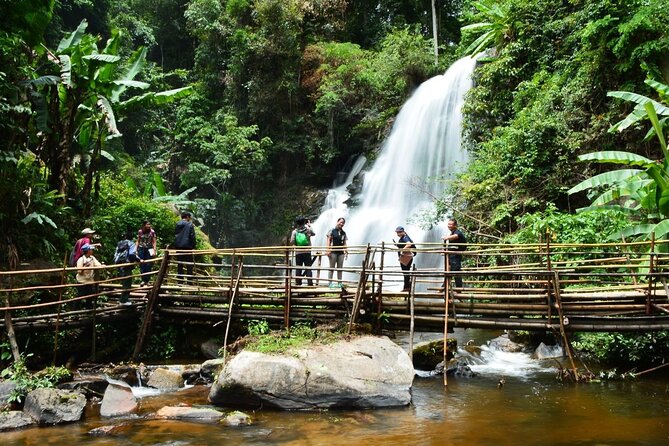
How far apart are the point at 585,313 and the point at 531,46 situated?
939 cm

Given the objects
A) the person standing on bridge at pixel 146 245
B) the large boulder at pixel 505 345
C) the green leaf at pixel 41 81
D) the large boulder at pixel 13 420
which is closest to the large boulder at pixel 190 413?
the large boulder at pixel 13 420

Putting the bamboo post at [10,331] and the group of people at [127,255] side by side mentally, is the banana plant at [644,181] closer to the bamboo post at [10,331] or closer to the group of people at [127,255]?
the group of people at [127,255]

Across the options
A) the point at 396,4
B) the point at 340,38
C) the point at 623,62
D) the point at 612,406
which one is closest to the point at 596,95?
the point at 623,62

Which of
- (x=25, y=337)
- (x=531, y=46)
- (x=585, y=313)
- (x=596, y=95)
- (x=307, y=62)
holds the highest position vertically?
(x=307, y=62)

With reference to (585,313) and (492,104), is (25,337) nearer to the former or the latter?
(585,313)

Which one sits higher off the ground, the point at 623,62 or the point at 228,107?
the point at 228,107

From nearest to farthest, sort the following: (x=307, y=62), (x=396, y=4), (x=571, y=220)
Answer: (x=571, y=220) < (x=307, y=62) < (x=396, y=4)

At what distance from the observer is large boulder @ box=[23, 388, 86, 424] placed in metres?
6.20

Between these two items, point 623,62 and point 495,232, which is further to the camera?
point 495,232

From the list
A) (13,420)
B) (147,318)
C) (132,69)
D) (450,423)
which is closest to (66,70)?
(132,69)

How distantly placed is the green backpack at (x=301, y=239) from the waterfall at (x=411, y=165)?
6.27m

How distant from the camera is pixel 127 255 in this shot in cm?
927

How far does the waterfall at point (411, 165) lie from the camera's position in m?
17.1

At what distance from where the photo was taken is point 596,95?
39.7 feet
